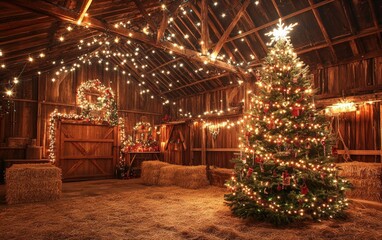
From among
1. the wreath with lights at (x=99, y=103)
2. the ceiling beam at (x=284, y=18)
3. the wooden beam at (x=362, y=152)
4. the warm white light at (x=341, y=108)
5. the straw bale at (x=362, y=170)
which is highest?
the ceiling beam at (x=284, y=18)

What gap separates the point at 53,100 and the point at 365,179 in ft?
36.6

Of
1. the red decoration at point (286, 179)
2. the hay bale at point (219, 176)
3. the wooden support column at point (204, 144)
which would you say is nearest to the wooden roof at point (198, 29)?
the wooden support column at point (204, 144)

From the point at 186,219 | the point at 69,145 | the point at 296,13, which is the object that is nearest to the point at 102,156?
the point at 69,145

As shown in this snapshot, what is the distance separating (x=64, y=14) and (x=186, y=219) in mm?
4454

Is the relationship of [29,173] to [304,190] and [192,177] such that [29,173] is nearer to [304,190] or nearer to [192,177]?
[192,177]

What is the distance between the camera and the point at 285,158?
16.9ft

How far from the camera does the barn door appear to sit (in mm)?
10992

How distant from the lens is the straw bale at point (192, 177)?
874cm

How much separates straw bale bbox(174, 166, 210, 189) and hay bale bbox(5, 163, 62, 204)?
3.61 metres

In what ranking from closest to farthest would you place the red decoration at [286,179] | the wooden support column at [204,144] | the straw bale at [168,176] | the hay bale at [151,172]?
the red decoration at [286,179], the straw bale at [168,176], the hay bale at [151,172], the wooden support column at [204,144]

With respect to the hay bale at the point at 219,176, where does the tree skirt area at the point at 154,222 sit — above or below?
below

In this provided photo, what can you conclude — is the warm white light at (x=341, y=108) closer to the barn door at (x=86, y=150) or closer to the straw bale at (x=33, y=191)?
the straw bale at (x=33, y=191)

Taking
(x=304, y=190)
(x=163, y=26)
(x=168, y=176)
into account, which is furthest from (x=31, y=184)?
(x=304, y=190)

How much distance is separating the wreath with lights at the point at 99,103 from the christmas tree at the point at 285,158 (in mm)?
8085
